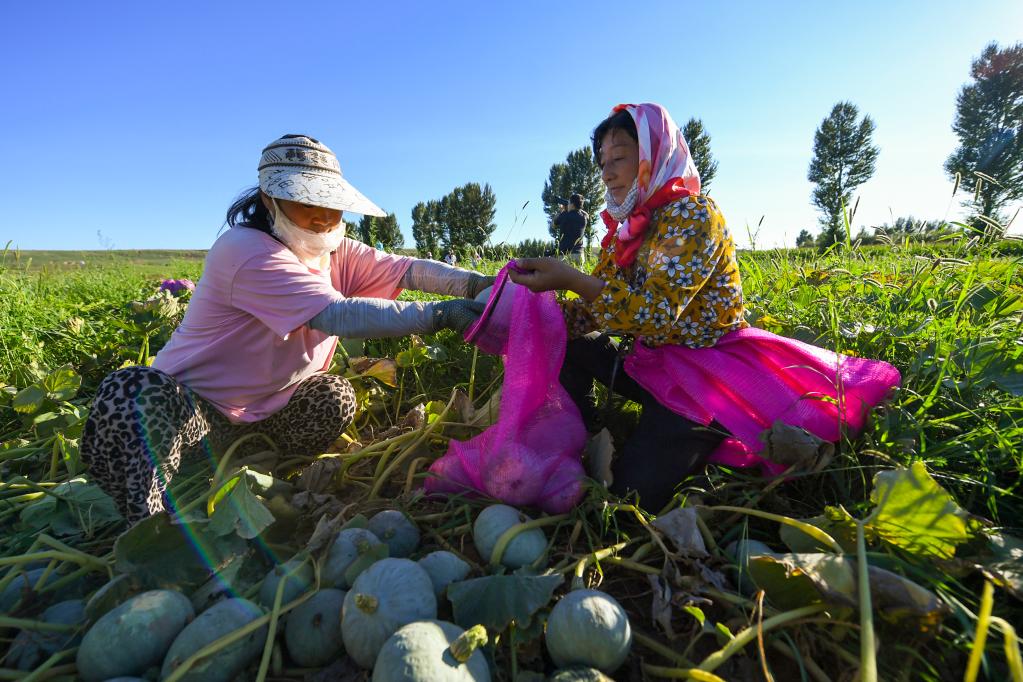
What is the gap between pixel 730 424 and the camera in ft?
5.06

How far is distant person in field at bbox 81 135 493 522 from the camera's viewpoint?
1.61 meters

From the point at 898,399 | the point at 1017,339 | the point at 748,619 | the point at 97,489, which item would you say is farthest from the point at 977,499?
the point at 97,489

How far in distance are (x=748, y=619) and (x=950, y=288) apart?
182 cm

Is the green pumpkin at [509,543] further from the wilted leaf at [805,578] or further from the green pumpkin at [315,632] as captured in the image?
the wilted leaf at [805,578]

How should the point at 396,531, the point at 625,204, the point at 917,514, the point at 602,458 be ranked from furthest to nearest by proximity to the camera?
1. the point at 625,204
2. the point at 602,458
3. the point at 396,531
4. the point at 917,514

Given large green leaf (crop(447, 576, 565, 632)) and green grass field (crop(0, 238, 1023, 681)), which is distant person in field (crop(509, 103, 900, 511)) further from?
large green leaf (crop(447, 576, 565, 632))

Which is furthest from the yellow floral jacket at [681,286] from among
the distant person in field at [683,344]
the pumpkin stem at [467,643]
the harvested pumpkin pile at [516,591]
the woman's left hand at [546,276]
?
the pumpkin stem at [467,643]

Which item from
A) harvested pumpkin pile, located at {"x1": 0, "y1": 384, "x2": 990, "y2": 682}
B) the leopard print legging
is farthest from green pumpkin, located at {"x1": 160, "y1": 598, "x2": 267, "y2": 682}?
the leopard print legging

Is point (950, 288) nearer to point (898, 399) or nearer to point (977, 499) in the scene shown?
point (898, 399)

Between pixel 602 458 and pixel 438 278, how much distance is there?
3.45ft

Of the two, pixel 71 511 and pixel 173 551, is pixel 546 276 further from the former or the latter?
pixel 71 511

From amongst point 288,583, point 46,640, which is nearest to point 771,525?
point 288,583

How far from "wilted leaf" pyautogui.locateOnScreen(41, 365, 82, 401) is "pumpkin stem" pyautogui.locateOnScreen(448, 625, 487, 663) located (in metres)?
2.29

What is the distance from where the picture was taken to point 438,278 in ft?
7.15
